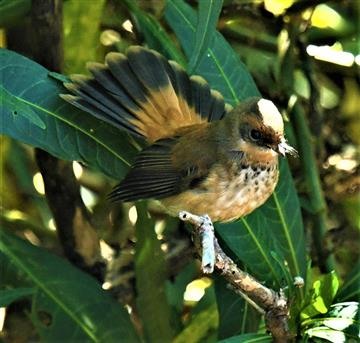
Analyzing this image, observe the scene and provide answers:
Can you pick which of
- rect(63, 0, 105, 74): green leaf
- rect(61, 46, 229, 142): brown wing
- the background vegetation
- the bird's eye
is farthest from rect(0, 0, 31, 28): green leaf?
the bird's eye

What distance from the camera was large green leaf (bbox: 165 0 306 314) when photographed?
114 inches

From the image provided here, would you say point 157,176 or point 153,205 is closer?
point 157,176

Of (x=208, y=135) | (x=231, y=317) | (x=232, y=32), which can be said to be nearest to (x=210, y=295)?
(x=231, y=317)

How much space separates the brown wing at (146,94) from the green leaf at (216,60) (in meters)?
0.04

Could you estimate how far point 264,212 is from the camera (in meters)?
3.09

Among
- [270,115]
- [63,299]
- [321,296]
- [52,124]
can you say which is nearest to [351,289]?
[321,296]

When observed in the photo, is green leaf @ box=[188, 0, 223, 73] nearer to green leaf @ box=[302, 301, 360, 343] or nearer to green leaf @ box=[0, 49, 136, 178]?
green leaf @ box=[0, 49, 136, 178]

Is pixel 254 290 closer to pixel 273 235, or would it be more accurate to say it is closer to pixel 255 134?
pixel 273 235

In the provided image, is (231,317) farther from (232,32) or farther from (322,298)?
(232,32)

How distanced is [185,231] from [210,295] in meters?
0.29

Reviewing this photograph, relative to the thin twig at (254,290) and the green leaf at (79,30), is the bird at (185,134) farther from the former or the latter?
the thin twig at (254,290)

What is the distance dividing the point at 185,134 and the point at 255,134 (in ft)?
0.72

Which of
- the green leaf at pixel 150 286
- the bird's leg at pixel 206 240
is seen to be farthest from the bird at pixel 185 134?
the bird's leg at pixel 206 240

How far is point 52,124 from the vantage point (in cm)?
270
